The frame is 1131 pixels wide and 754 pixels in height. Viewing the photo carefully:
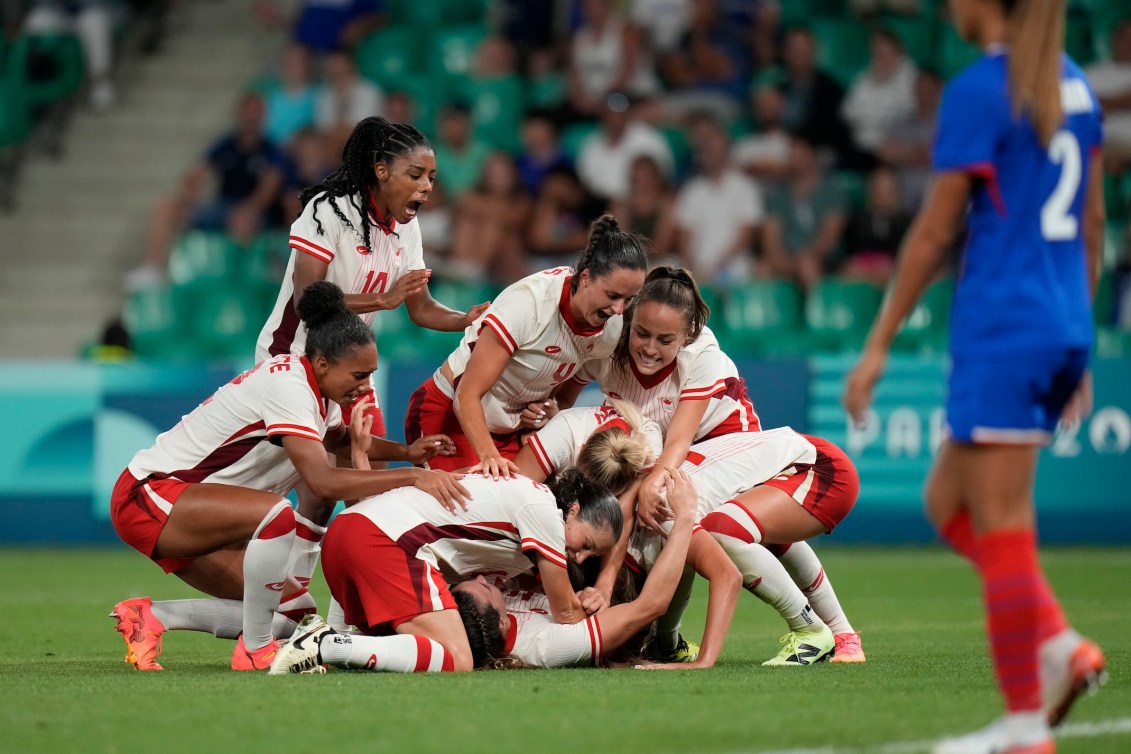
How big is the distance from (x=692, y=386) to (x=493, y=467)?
94 cm

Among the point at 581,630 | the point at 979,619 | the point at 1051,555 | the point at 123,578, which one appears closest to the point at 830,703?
the point at 581,630

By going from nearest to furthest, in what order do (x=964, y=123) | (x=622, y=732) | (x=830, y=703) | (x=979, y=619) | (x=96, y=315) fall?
(x=964, y=123) → (x=622, y=732) → (x=830, y=703) → (x=979, y=619) → (x=96, y=315)

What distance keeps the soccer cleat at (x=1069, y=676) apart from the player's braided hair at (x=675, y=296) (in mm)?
2506

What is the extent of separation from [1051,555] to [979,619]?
3.29m

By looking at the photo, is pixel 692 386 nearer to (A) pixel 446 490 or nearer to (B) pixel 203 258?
(A) pixel 446 490

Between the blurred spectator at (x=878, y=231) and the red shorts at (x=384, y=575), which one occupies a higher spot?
the blurred spectator at (x=878, y=231)

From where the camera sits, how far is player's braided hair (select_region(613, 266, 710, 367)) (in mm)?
6016

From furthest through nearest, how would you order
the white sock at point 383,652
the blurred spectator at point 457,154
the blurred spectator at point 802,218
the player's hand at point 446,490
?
1. the blurred spectator at point 457,154
2. the blurred spectator at point 802,218
3. the player's hand at point 446,490
4. the white sock at point 383,652

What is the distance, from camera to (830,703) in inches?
181

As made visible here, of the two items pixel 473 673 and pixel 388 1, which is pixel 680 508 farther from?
pixel 388 1

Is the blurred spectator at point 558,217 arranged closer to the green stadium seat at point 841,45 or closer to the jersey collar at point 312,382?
the green stadium seat at point 841,45

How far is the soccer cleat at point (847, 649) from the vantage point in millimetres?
5941

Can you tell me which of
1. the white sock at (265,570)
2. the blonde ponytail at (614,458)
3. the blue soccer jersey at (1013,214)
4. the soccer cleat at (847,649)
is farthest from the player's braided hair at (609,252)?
the blue soccer jersey at (1013,214)

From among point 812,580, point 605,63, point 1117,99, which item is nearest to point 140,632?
point 812,580
